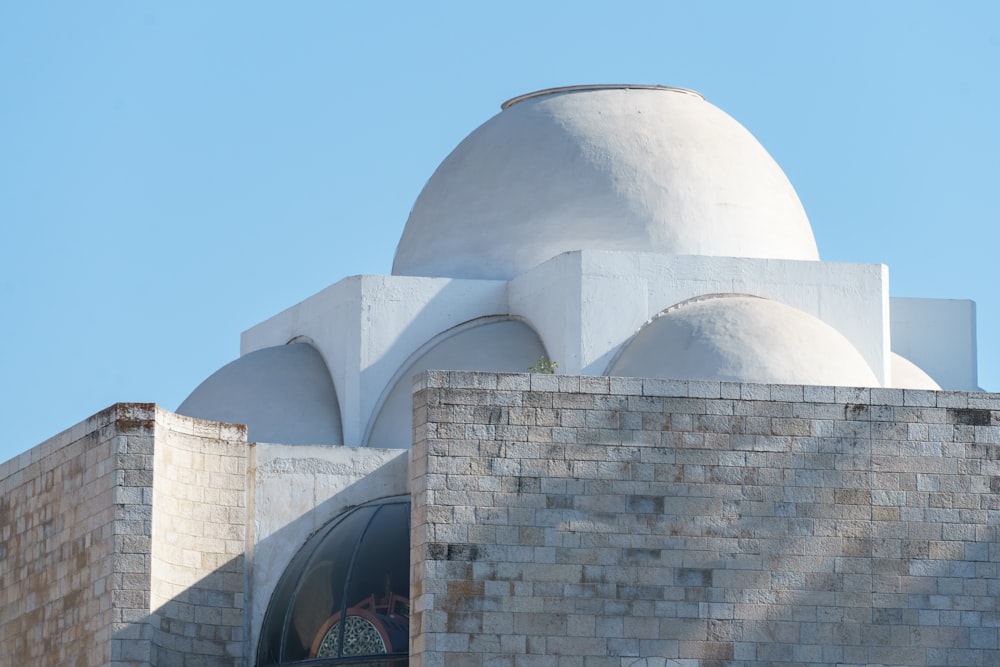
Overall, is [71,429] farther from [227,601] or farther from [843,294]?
[843,294]

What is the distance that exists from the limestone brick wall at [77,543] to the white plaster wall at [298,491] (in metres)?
1.50

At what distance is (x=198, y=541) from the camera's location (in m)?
21.0

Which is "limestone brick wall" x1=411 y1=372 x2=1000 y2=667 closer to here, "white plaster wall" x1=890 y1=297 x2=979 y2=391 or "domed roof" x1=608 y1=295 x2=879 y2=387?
"domed roof" x1=608 y1=295 x2=879 y2=387

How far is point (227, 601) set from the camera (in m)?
21.1

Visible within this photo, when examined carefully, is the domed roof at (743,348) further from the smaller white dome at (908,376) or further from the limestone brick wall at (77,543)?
the limestone brick wall at (77,543)

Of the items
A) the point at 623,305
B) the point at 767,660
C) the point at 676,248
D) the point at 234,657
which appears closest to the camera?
the point at 767,660

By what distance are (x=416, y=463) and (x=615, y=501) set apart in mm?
1671

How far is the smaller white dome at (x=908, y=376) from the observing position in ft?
86.5

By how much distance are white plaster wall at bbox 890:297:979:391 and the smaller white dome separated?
2.69ft

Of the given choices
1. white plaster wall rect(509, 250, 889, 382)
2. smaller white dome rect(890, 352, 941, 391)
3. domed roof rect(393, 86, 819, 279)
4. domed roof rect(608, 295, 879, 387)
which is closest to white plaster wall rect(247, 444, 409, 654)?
white plaster wall rect(509, 250, 889, 382)

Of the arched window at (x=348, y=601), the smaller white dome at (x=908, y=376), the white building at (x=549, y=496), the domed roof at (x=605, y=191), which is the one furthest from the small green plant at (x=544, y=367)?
the smaller white dome at (x=908, y=376)

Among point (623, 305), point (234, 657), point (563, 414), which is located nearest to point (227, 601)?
point (234, 657)

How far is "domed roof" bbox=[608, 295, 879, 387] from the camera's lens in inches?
901

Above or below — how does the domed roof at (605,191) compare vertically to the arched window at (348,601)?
above
